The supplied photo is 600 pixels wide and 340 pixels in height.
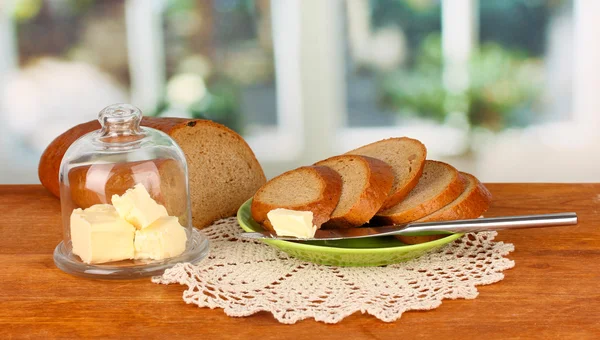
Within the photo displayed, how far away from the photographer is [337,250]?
4.20 feet

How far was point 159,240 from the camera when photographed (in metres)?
1.35

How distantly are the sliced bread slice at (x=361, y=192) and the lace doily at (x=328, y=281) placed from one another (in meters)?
0.12

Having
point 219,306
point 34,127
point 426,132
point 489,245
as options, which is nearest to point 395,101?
point 426,132

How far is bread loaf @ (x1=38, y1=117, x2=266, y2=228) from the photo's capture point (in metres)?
1.77

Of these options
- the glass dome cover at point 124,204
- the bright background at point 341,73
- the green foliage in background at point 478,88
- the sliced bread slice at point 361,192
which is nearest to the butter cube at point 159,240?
the glass dome cover at point 124,204

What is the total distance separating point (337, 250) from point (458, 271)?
0.75ft

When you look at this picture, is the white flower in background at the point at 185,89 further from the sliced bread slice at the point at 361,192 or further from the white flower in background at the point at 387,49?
the sliced bread slice at the point at 361,192

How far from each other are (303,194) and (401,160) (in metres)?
0.27

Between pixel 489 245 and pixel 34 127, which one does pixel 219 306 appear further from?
pixel 34 127

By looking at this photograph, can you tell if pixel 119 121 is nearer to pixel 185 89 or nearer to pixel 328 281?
pixel 328 281

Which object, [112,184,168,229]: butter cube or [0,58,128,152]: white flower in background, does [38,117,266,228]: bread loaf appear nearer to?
[112,184,168,229]: butter cube

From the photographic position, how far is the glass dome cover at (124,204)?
4.35 ft

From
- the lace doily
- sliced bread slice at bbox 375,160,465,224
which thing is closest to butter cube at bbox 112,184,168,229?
the lace doily

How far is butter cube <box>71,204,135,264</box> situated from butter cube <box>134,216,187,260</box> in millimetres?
15
